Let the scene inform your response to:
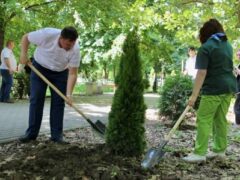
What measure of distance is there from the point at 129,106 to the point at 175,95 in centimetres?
407

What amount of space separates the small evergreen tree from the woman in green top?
2.41 feet

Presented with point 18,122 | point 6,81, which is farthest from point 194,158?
point 6,81

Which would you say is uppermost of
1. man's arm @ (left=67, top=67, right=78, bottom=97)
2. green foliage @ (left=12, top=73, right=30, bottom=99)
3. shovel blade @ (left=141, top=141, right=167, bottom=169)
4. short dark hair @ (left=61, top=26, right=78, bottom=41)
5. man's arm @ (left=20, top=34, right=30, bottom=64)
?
short dark hair @ (left=61, top=26, right=78, bottom=41)

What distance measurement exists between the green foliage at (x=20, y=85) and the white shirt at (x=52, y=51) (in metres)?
9.03

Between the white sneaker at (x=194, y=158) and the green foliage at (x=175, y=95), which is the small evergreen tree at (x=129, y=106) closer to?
the white sneaker at (x=194, y=158)

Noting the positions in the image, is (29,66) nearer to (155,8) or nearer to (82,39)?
(155,8)

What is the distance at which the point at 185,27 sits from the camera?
14484 mm

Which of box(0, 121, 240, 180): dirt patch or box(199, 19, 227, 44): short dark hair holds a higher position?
box(199, 19, 227, 44): short dark hair

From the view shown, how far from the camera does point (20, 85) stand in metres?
15.5

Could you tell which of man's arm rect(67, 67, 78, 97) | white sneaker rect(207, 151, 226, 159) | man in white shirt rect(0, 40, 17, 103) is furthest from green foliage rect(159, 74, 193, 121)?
man in white shirt rect(0, 40, 17, 103)

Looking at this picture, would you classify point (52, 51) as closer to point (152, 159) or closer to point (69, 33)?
point (69, 33)

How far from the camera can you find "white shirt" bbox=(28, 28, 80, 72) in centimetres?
639

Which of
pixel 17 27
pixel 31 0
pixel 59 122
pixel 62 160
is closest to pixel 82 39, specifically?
pixel 17 27

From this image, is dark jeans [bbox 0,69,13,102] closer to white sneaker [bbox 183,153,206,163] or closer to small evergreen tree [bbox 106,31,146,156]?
small evergreen tree [bbox 106,31,146,156]
